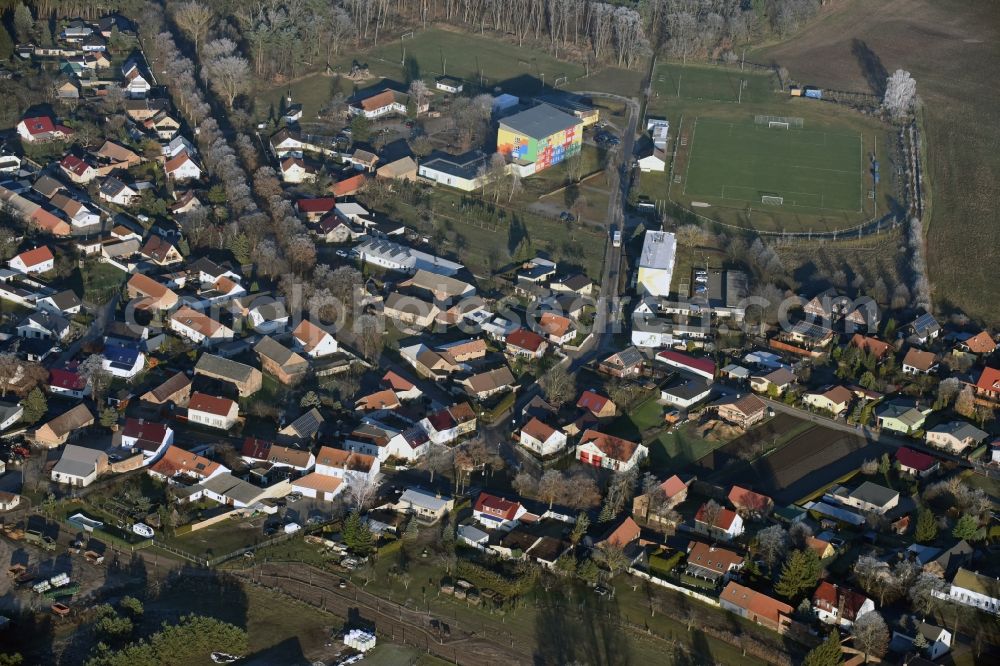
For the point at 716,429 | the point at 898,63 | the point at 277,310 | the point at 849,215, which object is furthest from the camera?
the point at 898,63

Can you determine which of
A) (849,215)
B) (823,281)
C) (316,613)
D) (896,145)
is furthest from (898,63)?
(316,613)

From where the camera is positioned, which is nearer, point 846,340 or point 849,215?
point 846,340

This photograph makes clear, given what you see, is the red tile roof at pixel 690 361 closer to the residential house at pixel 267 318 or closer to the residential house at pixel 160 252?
the residential house at pixel 267 318

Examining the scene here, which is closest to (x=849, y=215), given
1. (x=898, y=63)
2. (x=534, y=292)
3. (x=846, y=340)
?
(x=846, y=340)

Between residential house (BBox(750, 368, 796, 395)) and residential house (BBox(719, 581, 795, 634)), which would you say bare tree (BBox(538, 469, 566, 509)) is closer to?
residential house (BBox(719, 581, 795, 634))

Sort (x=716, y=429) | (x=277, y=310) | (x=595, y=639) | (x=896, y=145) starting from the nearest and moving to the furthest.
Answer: (x=595, y=639)
(x=716, y=429)
(x=277, y=310)
(x=896, y=145)

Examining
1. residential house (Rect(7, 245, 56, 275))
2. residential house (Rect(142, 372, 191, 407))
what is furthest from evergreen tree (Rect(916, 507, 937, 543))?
residential house (Rect(7, 245, 56, 275))

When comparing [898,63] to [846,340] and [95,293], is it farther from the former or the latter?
[95,293]

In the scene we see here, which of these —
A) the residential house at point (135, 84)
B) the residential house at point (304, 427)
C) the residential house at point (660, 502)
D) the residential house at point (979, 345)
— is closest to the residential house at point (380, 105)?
the residential house at point (135, 84)
